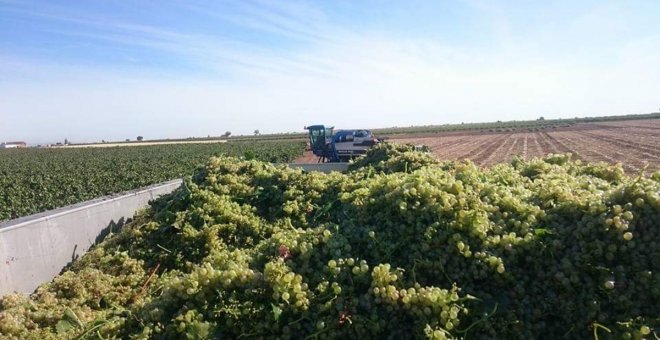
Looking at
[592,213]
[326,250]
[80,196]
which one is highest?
[592,213]

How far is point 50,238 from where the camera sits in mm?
5016

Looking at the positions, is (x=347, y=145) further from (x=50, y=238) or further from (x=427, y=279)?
(x=427, y=279)

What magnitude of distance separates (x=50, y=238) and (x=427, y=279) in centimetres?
408

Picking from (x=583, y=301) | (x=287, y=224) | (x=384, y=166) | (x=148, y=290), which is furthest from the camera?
(x=384, y=166)

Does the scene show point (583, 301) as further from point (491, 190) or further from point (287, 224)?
point (287, 224)

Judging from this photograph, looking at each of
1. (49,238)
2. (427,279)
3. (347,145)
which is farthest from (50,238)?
(347,145)

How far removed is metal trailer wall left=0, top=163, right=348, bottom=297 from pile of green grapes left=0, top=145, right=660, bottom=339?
0.52m

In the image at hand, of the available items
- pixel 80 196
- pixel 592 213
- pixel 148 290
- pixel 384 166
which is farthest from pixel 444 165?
pixel 80 196

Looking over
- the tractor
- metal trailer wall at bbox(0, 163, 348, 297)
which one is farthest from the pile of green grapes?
the tractor

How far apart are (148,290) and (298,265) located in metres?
1.80

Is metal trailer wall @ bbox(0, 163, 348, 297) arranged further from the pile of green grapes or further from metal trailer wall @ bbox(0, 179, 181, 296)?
the pile of green grapes

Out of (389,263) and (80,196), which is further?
(80,196)

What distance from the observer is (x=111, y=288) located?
4332 millimetres

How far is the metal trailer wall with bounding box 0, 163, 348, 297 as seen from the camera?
4.44m
